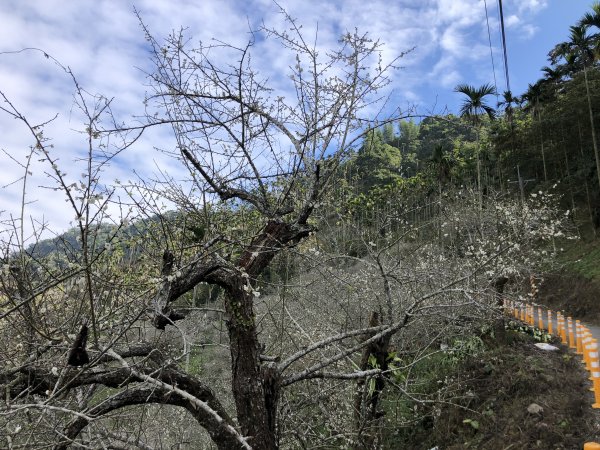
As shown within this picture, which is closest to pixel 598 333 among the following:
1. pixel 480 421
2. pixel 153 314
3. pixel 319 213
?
pixel 480 421

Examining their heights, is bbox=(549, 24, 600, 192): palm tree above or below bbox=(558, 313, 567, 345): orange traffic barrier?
above

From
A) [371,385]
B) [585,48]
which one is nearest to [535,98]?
[585,48]

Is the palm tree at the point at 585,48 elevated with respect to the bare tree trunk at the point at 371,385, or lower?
elevated

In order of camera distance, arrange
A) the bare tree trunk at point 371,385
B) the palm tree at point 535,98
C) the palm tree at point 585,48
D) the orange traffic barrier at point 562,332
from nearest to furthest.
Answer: the bare tree trunk at point 371,385
the orange traffic barrier at point 562,332
the palm tree at point 585,48
the palm tree at point 535,98

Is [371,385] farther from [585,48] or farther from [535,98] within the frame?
[535,98]

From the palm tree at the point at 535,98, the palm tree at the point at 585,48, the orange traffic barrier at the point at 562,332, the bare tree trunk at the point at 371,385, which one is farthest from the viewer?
the palm tree at the point at 535,98

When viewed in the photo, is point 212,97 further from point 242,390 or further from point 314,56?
point 242,390

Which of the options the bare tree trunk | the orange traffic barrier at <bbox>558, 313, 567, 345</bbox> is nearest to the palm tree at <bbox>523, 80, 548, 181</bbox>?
the orange traffic barrier at <bbox>558, 313, 567, 345</bbox>

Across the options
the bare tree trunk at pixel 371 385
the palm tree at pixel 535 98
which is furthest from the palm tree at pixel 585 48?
the bare tree trunk at pixel 371 385

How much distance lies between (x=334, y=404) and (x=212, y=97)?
20.1 feet

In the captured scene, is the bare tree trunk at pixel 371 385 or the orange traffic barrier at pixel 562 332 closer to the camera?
the bare tree trunk at pixel 371 385

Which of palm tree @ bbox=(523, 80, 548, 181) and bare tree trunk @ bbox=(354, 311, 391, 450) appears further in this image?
palm tree @ bbox=(523, 80, 548, 181)

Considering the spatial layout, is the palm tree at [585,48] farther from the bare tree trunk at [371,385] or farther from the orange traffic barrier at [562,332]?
the bare tree trunk at [371,385]

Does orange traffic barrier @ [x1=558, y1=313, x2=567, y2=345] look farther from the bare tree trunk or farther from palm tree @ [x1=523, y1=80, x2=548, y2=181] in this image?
palm tree @ [x1=523, y1=80, x2=548, y2=181]
